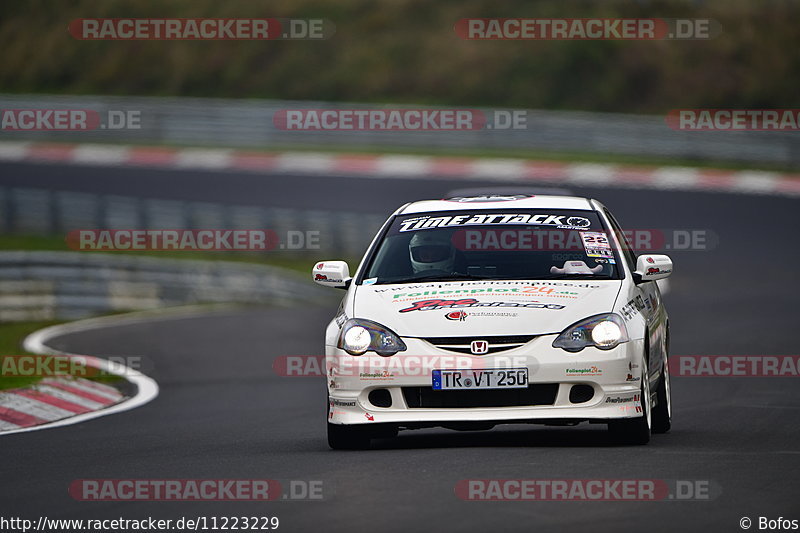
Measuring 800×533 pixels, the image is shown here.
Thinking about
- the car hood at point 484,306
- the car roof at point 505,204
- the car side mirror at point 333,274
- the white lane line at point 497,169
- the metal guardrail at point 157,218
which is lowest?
the car hood at point 484,306

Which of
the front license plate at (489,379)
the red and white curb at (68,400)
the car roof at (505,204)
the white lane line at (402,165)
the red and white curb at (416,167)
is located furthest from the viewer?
the white lane line at (402,165)

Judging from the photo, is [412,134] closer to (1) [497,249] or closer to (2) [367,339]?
(1) [497,249]

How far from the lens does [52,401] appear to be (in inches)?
473

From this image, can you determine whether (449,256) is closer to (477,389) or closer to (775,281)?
(477,389)

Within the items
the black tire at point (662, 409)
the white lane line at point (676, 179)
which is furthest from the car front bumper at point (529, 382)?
the white lane line at point (676, 179)

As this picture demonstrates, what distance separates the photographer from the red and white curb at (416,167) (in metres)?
31.7

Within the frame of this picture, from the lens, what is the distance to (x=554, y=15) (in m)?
49.2

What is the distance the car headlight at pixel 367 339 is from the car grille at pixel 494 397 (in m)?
0.29

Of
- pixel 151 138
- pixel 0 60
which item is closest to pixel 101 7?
pixel 0 60

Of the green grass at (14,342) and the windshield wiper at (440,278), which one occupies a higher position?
the windshield wiper at (440,278)

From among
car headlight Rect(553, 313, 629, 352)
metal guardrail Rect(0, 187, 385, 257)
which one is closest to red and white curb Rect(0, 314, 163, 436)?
car headlight Rect(553, 313, 629, 352)

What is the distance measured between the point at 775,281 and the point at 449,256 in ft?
48.2

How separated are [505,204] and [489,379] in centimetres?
194

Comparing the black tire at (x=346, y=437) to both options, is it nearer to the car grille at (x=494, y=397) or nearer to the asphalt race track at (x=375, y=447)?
the asphalt race track at (x=375, y=447)
